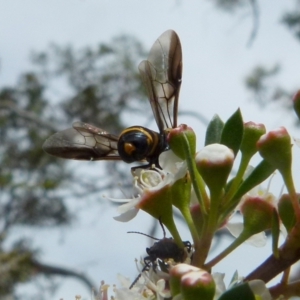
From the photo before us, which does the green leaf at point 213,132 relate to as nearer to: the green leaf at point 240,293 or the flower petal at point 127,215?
the flower petal at point 127,215

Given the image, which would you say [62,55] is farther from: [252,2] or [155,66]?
[155,66]

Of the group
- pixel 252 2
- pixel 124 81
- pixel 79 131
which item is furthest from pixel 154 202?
pixel 124 81

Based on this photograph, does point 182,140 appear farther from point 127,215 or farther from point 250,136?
point 127,215

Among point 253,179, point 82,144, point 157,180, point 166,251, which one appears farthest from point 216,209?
point 82,144

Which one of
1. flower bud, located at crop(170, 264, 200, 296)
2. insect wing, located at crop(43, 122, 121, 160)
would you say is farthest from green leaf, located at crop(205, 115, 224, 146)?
insect wing, located at crop(43, 122, 121, 160)

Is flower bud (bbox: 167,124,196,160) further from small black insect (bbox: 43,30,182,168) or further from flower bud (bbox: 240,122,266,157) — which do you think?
small black insect (bbox: 43,30,182,168)

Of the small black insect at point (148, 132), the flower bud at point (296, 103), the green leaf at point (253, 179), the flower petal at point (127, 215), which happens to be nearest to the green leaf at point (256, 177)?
the green leaf at point (253, 179)
